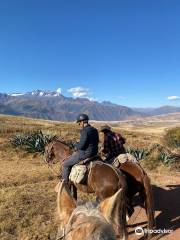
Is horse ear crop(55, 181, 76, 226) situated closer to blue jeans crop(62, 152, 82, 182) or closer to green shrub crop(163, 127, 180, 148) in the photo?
blue jeans crop(62, 152, 82, 182)

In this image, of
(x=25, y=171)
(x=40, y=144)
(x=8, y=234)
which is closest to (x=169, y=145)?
(x=40, y=144)

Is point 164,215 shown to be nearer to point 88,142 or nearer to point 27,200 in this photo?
point 88,142

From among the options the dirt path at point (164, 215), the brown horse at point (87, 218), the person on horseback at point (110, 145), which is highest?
the brown horse at point (87, 218)

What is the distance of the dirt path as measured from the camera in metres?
11.1

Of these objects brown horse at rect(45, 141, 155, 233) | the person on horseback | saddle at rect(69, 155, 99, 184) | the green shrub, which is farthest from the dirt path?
the green shrub

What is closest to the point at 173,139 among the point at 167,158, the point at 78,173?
the point at 167,158

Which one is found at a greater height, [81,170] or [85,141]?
[85,141]

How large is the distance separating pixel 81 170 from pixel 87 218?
29.7 feet

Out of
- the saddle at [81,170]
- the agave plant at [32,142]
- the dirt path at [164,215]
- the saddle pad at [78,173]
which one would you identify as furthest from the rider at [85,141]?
the agave plant at [32,142]

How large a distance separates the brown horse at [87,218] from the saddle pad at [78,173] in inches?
317

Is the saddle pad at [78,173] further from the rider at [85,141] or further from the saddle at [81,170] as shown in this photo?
the rider at [85,141]

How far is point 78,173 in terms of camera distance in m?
11.1

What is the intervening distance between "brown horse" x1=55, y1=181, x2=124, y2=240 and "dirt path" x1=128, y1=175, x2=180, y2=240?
27.7 feet

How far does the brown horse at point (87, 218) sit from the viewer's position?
185 cm
